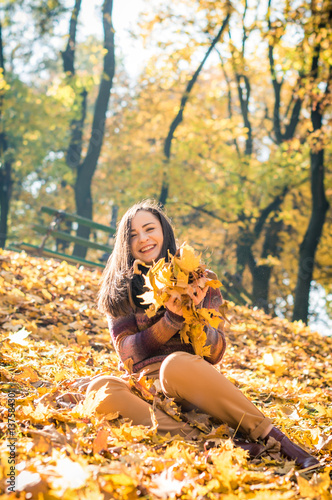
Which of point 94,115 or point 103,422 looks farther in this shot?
point 94,115

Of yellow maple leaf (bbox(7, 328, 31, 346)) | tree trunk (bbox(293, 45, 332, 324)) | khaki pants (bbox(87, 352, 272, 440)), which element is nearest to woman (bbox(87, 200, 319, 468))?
khaki pants (bbox(87, 352, 272, 440))

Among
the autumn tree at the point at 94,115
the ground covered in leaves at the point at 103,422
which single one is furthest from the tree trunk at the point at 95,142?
the ground covered in leaves at the point at 103,422

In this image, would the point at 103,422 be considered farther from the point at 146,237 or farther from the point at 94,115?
the point at 94,115

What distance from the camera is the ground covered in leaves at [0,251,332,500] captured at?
1407mm

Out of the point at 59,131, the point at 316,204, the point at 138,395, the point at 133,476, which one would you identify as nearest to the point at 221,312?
the point at 138,395

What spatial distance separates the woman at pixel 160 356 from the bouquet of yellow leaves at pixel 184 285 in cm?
4

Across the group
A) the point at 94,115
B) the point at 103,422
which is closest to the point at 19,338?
the point at 103,422

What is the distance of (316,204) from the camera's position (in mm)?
9375

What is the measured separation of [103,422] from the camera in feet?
6.90

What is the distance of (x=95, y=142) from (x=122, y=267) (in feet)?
→ 31.6

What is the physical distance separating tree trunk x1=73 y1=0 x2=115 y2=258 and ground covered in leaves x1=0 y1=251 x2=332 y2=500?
6.59 metres

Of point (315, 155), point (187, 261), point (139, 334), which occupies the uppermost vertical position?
point (315, 155)

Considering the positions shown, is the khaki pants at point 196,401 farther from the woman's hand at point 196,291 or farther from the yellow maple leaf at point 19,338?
the yellow maple leaf at point 19,338

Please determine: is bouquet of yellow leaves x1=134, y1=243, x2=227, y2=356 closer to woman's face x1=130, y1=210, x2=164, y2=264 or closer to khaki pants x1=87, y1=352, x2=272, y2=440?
khaki pants x1=87, y1=352, x2=272, y2=440
